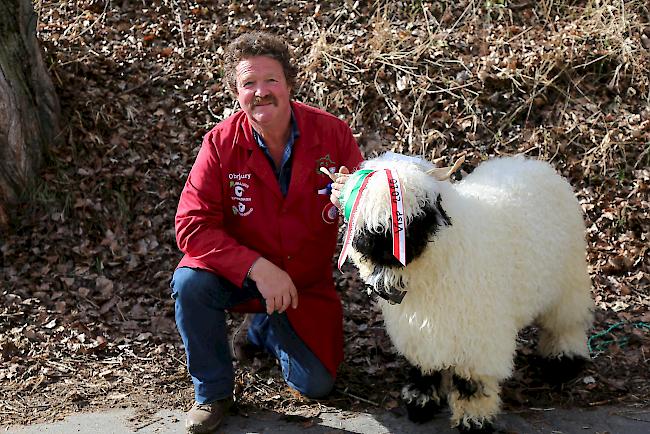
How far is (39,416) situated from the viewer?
3.79 metres

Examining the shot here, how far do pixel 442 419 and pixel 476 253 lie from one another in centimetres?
103

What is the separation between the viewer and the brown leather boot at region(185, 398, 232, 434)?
11.6 feet

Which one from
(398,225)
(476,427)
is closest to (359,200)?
(398,225)

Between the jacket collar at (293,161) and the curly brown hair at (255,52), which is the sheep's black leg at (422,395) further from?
Answer: the curly brown hair at (255,52)

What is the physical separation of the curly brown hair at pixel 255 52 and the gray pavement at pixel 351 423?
1.82 meters

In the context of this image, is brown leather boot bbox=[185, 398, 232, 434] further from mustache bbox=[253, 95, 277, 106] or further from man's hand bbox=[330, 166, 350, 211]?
mustache bbox=[253, 95, 277, 106]

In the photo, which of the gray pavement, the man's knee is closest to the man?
the man's knee

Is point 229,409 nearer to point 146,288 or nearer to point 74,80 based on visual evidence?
point 146,288

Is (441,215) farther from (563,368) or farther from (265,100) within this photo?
(563,368)

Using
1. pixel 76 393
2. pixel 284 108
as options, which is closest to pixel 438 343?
pixel 284 108

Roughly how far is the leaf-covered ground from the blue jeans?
0.19m

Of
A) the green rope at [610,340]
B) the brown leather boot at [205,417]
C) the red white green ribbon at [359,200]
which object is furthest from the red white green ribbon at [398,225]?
the green rope at [610,340]

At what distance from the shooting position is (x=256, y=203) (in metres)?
3.67

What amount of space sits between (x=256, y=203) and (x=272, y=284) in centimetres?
48
